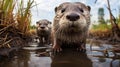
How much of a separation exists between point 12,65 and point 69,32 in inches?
48.5

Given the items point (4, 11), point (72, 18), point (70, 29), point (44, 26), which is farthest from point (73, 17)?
point (44, 26)

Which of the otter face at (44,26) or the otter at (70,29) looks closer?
the otter at (70,29)

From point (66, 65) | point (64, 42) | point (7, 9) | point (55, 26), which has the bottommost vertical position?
point (66, 65)

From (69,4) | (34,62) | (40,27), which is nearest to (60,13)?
(69,4)

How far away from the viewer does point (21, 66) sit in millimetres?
2564

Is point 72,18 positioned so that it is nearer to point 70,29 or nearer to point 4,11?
point 70,29

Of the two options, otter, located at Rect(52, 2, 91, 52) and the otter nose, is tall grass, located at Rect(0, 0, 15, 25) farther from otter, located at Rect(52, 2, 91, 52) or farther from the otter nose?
the otter nose

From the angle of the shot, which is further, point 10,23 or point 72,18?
point 10,23

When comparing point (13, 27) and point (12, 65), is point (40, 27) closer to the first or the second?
point (13, 27)

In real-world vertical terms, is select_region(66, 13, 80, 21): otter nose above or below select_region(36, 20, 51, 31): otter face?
below

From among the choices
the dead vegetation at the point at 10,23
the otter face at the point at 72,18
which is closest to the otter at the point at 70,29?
the otter face at the point at 72,18

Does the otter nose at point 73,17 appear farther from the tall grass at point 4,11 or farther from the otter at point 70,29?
the tall grass at point 4,11

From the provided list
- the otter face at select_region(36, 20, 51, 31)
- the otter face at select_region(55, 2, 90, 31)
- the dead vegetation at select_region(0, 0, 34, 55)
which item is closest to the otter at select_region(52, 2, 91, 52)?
the otter face at select_region(55, 2, 90, 31)

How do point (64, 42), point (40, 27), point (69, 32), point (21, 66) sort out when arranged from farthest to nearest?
1. point (40, 27)
2. point (64, 42)
3. point (69, 32)
4. point (21, 66)
